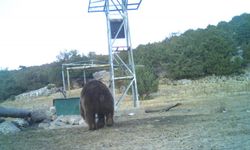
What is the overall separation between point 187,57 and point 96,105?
3134 centimetres

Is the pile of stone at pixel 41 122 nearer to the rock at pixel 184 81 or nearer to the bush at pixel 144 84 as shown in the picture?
the bush at pixel 144 84

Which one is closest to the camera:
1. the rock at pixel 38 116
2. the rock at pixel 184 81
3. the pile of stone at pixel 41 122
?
the pile of stone at pixel 41 122

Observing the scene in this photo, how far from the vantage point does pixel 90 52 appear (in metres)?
46.7

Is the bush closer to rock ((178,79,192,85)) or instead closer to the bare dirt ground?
rock ((178,79,192,85))

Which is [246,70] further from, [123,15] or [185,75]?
[123,15]

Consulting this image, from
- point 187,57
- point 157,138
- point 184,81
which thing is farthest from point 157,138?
point 187,57

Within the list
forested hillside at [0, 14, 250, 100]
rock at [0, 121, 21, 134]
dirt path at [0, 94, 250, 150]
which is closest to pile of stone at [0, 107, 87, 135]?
rock at [0, 121, 21, 134]

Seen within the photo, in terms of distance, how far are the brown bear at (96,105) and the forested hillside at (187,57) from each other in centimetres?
2392

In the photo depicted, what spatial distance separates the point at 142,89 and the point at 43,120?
1322 cm

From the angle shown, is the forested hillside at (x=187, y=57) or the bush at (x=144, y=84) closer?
the bush at (x=144, y=84)

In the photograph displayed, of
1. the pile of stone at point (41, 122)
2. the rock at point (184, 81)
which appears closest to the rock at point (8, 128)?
the pile of stone at point (41, 122)

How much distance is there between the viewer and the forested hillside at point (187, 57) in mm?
37938

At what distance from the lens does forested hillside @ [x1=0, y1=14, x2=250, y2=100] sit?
37938 mm

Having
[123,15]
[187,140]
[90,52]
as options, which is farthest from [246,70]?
[187,140]
